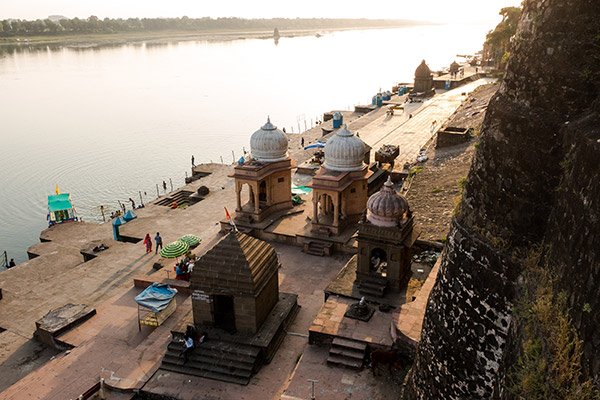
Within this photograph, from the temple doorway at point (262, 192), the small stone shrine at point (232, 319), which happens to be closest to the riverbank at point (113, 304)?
the small stone shrine at point (232, 319)

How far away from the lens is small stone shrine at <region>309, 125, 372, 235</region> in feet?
66.0

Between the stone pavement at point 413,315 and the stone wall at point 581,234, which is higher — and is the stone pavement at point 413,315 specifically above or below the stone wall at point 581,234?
below

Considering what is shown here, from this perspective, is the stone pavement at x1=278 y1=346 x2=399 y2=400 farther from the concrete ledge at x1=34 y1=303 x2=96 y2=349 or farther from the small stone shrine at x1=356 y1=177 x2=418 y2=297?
the concrete ledge at x1=34 y1=303 x2=96 y2=349

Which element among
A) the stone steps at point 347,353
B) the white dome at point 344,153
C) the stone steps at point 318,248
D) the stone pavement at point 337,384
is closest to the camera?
the stone pavement at point 337,384

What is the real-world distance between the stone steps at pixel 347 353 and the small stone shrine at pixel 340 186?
7.47m

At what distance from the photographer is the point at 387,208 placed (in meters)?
15.4

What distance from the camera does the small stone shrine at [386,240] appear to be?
1538 centimetres

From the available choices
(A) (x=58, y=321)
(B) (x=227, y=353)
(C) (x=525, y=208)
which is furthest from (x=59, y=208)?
(C) (x=525, y=208)

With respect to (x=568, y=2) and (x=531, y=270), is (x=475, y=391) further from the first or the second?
(x=568, y=2)

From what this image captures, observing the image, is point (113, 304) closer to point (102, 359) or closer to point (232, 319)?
point (102, 359)

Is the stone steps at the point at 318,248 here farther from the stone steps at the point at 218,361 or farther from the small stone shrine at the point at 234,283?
the stone steps at the point at 218,361

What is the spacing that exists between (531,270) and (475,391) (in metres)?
2.19

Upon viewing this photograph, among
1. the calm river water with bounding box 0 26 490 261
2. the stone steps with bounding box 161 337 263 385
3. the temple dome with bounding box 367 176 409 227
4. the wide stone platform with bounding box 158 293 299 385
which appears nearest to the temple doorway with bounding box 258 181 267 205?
the temple dome with bounding box 367 176 409 227

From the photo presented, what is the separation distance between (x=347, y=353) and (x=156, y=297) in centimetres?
631
